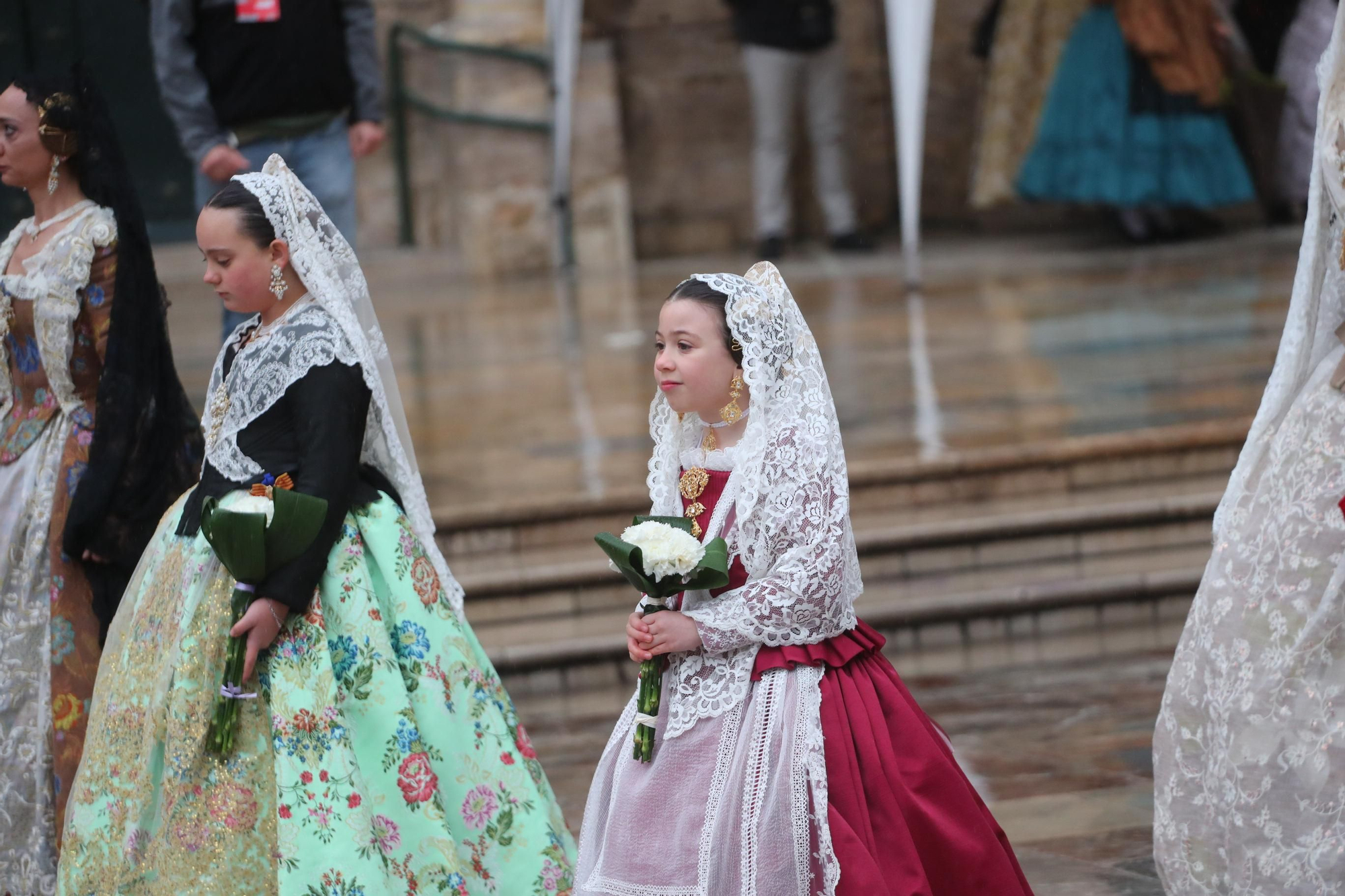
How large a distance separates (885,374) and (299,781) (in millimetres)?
4616

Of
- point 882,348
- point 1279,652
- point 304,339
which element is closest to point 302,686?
point 304,339

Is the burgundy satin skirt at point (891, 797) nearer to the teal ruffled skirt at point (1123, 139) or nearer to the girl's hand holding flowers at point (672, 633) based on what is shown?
the girl's hand holding flowers at point (672, 633)

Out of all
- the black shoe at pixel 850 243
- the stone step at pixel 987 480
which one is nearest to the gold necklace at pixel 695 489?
the stone step at pixel 987 480

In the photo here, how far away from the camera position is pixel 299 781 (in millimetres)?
3203

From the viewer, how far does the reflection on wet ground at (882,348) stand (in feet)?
20.8

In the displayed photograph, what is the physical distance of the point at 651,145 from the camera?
38.5 feet

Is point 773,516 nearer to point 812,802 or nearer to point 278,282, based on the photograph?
point 812,802

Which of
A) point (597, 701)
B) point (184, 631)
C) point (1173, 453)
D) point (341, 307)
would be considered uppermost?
point (341, 307)

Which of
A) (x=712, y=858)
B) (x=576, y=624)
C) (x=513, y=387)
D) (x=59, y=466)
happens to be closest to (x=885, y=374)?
(x=513, y=387)

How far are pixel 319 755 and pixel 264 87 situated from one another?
10.2 feet

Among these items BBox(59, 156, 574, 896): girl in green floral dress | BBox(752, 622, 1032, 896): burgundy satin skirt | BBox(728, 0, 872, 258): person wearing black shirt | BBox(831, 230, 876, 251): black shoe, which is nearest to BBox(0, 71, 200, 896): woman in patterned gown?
BBox(59, 156, 574, 896): girl in green floral dress

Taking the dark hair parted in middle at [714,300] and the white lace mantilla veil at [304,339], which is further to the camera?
the white lace mantilla veil at [304,339]

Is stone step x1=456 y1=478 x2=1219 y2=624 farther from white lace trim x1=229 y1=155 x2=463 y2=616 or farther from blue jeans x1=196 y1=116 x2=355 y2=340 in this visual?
white lace trim x1=229 y1=155 x2=463 y2=616

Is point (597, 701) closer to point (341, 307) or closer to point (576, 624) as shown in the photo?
point (576, 624)
